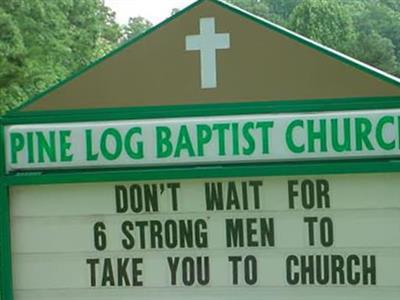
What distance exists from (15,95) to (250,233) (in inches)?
426

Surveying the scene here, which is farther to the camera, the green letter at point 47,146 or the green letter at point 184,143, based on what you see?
the green letter at point 47,146

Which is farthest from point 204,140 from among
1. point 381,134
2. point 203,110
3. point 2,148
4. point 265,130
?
point 2,148

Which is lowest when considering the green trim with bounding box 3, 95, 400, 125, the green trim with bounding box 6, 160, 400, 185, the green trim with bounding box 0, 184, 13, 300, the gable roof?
the green trim with bounding box 0, 184, 13, 300

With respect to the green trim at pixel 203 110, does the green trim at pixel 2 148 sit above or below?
below

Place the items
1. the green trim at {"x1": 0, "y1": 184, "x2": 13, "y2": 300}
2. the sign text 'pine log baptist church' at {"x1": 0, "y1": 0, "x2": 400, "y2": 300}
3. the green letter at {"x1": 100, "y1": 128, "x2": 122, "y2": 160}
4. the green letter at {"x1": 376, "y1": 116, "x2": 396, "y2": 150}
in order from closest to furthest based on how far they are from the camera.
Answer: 1. the green letter at {"x1": 376, "y1": 116, "x2": 396, "y2": 150}
2. the sign text 'pine log baptist church' at {"x1": 0, "y1": 0, "x2": 400, "y2": 300}
3. the green letter at {"x1": 100, "y1": 128, "x2": 122, "y2": 160}
4. the green trim at {"x1": 0, "y1": 184, "x2": 13, "y2": 300}

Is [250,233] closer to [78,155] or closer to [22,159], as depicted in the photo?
[78,155]

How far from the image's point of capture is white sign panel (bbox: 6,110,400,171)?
12.1ft

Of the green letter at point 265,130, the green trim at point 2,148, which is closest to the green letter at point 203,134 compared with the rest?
the green letter at point 265,130

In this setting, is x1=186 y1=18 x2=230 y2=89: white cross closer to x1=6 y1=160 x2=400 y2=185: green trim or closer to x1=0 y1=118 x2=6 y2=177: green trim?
x1=6 y1=160 x2=400 y2=185: green trim

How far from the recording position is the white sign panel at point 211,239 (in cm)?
379

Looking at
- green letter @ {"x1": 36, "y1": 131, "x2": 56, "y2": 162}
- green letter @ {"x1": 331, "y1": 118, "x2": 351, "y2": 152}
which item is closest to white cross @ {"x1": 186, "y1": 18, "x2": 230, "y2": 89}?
green letter @ {"x1": 331, "y1": 118, "x2": 351, "y2": 152}

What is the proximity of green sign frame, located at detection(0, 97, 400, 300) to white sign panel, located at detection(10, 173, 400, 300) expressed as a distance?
5 cm

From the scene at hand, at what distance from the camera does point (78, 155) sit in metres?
3.92

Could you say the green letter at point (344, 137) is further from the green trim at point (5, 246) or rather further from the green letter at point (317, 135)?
the green trim at point (5, 246)
